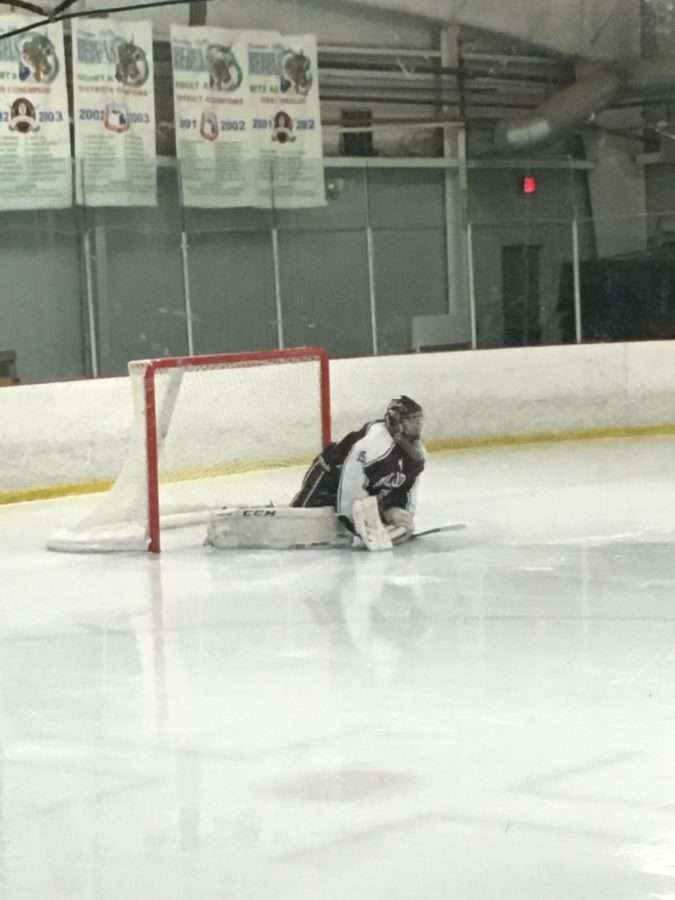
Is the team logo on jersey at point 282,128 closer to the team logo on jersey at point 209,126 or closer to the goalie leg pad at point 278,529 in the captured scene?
the team logo on jersey at point 209,126

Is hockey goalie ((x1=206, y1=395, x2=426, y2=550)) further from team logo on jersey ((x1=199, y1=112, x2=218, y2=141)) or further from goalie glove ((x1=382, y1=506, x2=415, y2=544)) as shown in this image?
team logo on jersey ((x1=199, y1=112, x2=218, y2=141))

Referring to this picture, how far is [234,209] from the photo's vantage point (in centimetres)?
1188

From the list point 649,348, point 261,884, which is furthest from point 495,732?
point 649,348

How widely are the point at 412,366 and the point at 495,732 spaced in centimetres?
810

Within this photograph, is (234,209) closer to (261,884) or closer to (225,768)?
(225,768)

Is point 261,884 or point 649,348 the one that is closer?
point 261,884

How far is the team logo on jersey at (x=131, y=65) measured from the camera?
459 inches

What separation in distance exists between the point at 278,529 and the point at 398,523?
573 millimetres

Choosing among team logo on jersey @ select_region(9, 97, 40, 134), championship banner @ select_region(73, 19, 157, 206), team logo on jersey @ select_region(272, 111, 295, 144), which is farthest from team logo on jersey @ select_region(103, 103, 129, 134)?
team logo on jersey @ select_region(272, 111, 295, 144)

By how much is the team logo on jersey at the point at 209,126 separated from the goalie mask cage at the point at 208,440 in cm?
263

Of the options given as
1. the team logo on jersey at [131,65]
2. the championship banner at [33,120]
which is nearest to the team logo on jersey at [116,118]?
the team logo on jersey at [131,65]

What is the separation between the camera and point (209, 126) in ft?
39.7

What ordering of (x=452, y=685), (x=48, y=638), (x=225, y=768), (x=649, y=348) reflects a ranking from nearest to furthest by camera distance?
(x=225, y=768)
(x=452, y=685)
(x=48, y=638)
(x=649, y=348)

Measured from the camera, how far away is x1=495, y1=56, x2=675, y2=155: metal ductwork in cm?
1388
